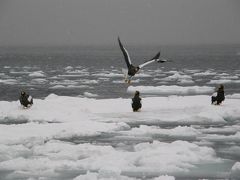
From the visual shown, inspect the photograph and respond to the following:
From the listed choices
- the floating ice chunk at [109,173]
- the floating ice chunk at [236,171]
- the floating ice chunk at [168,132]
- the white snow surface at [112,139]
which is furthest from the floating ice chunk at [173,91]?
the floating ice chunk at [109,173]

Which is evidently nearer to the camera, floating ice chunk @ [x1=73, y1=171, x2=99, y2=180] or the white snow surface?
floating ice chunk @ [x1=73, y1=171, x2=99, y2=180]

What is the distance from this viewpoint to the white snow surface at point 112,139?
1467 centimetres

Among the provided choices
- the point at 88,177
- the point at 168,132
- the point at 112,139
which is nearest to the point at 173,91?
the point at 168,132

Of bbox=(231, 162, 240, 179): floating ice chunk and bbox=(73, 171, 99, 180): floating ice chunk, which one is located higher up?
bbox=(231, 162, 240, 179): floating ice chunk

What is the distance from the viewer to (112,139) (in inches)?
747

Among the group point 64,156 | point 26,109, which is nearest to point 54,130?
point 64,156

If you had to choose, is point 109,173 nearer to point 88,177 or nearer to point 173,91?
point 88,177

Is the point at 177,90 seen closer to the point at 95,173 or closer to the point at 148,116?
the point at 148,116

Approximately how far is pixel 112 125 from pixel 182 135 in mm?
2912

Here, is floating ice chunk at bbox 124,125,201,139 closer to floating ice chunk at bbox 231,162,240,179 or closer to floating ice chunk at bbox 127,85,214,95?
floating ice chunk at bbox 231,162,240,179

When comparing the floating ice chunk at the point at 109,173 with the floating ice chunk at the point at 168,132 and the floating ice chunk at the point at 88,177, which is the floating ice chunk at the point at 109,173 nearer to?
the floating ice chunk at the point at 88,177

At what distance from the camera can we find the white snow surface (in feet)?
48.1

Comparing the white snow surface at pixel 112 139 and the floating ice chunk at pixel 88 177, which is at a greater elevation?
the white snow surface at pixel 112 139

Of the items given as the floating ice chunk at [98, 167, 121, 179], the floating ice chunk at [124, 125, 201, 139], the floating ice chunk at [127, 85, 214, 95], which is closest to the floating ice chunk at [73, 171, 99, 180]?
the floating ice chunk at [98, 167, 121, 179]
